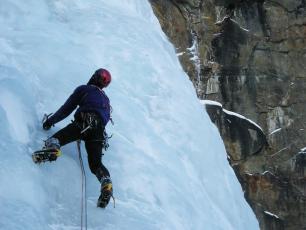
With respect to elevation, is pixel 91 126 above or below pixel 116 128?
above

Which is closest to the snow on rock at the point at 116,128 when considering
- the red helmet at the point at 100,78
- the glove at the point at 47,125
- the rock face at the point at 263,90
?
the glove at the point at 47,125

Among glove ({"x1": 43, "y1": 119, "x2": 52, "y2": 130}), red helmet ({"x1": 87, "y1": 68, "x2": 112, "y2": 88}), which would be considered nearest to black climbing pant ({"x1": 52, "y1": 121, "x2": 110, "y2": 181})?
glove ({"x1": 43, "y1": 119, "x2": 52, "y2": 130})

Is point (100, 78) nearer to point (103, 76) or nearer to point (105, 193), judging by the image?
point (103, 76)

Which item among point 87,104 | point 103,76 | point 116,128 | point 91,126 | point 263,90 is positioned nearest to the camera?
point 91,126

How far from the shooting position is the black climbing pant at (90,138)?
12.2 ft

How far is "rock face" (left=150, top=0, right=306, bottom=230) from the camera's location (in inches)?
507

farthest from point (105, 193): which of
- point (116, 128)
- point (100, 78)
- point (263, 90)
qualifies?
point (263, 90)

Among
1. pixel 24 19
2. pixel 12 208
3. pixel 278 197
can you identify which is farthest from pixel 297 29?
pixel 12 208

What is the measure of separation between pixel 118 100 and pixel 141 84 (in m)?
0.72

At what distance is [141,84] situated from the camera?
6.00 metres

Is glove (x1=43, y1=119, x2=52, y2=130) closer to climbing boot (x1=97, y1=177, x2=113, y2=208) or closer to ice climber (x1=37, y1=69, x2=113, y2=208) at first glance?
ice climber (x1=37, y1=69, x2=113, y2=208)

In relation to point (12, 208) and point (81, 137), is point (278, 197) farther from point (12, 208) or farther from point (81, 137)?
point (12, 208)

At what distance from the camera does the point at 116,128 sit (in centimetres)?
489

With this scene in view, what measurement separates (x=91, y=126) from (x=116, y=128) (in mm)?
1057
